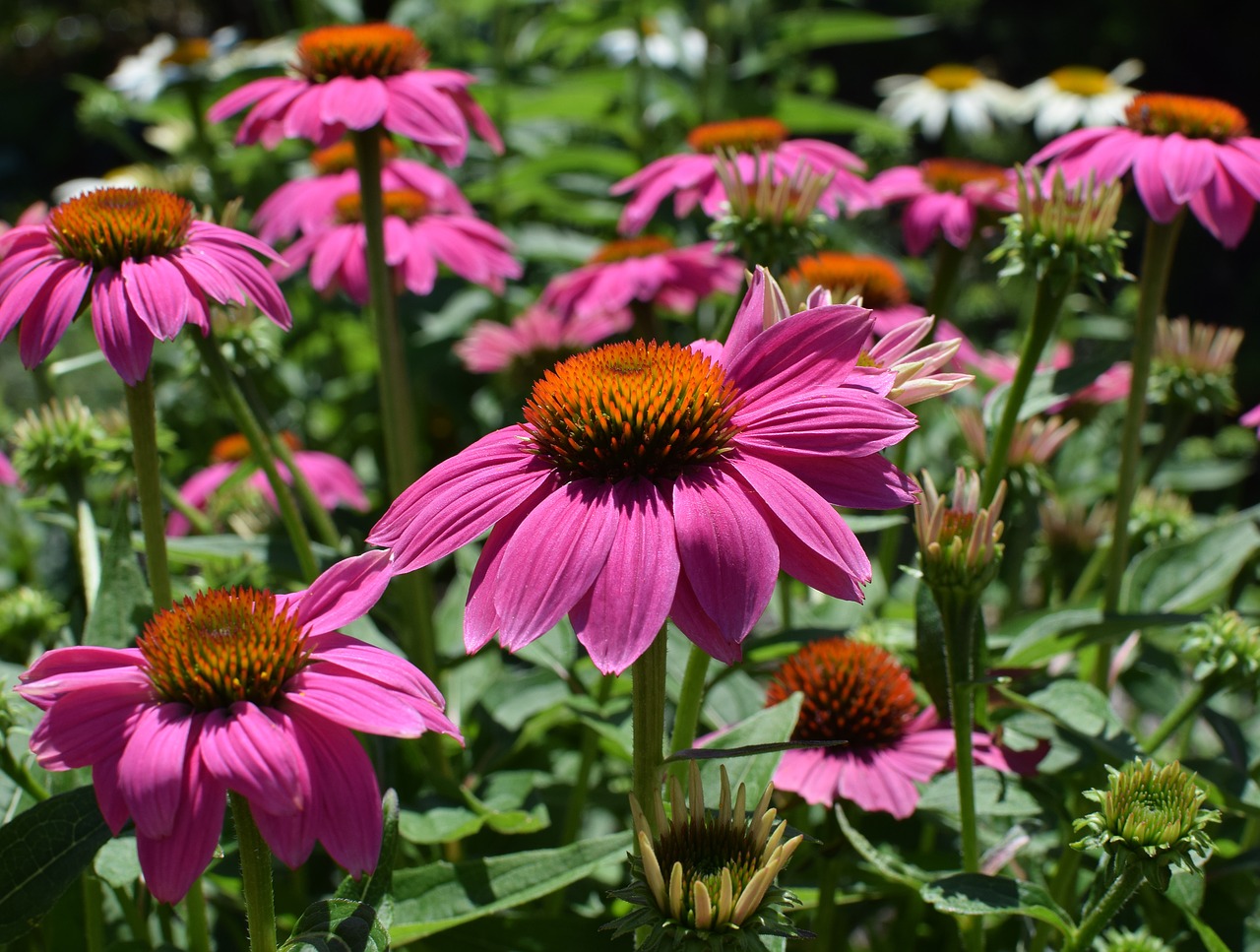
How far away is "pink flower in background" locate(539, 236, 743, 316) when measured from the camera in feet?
5.40

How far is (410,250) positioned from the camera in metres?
1.58

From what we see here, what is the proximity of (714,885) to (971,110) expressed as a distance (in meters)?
2.60

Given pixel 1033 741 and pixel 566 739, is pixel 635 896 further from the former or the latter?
pixel 566 739

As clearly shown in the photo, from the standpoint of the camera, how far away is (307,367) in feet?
8.74

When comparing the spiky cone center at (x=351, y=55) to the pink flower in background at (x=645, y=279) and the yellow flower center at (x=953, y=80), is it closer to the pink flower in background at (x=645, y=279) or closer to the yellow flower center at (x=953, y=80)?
the pink flower in background at (x=645, y=279)

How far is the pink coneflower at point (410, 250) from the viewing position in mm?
1562

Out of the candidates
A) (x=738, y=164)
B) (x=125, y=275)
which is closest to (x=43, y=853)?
(x=125, y=275)

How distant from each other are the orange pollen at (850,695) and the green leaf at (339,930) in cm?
45

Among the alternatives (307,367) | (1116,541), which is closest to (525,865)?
(1116,541)

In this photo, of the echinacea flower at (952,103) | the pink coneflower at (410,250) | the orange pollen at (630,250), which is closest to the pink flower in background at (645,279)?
the orange pollen at (630,250)

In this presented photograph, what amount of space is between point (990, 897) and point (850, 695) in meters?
0.23

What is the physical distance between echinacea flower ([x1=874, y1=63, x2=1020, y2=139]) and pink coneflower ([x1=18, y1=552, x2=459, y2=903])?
2385 millimetres

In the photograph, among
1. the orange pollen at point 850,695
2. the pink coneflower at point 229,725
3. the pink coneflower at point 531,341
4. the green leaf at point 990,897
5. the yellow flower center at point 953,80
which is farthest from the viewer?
the yellow flower center at point 953,80

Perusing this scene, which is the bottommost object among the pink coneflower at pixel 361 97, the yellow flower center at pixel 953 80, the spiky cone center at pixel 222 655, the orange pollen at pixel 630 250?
the spiky cone center at pixel 222 655
